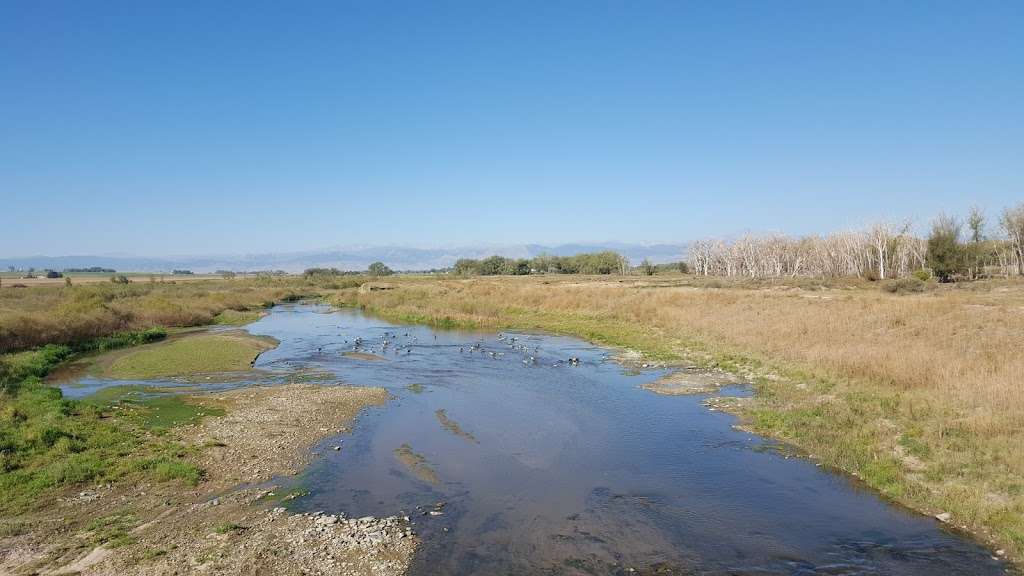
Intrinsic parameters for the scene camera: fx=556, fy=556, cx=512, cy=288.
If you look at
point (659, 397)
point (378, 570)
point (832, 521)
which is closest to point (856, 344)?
point (659, 397)

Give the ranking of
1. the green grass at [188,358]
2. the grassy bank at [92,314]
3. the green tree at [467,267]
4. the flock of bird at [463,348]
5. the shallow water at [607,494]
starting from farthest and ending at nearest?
the green tree at [467,267], the grassy bank at [92,314], the flock of bird at [463,348], the green grass at [188,358], the shallow water at [607,494]

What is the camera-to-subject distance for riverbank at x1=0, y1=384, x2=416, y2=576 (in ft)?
34.9

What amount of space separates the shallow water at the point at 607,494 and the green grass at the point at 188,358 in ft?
44.7

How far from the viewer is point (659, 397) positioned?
24.9 meters

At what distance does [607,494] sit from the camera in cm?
1473

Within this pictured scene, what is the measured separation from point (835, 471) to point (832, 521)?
3351mm

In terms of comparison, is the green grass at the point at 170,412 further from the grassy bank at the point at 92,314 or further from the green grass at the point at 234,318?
the green grass at the point at 234,318

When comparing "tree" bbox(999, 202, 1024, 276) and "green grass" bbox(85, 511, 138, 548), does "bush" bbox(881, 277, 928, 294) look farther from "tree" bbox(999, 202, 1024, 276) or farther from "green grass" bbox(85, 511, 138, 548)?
"green grass" bbox(85, 511, 138, 548)

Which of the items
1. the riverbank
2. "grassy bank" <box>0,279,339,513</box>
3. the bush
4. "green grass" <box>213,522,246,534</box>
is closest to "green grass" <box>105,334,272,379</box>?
"grassy bank" <box>0,279,339,513</box>

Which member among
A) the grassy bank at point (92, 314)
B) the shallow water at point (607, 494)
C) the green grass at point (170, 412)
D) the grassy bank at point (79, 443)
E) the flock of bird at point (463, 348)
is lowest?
the shallow water at point (607, 494)

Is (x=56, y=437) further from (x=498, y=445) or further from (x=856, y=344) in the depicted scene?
(x=856, y=344)

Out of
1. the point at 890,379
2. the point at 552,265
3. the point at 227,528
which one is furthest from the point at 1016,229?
the point at 552,265

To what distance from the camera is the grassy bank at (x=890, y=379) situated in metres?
13.6

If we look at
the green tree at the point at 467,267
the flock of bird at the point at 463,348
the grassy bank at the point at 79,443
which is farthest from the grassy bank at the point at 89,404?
the green tree at the point at 467,267
